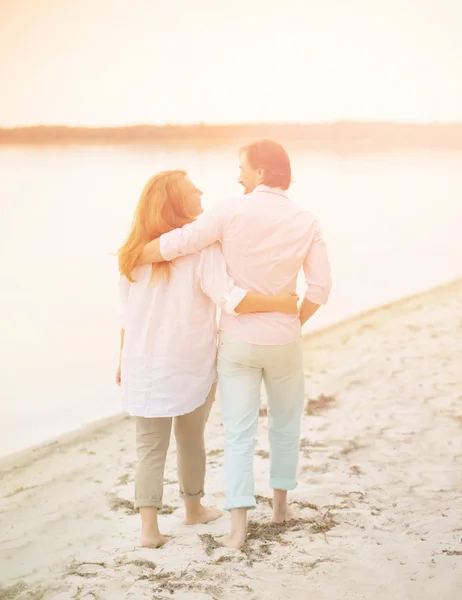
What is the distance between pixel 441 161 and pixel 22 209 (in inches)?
264

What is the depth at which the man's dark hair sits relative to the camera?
2234 mm

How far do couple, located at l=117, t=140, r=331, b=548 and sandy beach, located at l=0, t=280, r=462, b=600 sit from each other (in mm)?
192

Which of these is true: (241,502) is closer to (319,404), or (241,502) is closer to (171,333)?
(171,333)

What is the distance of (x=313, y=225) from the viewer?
2.28 metres

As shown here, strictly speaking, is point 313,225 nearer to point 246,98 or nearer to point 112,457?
point 112,457

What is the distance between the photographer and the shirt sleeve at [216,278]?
7.24ft

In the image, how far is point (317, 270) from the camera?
2.32m

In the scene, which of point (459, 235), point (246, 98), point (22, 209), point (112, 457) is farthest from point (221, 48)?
point (112, 457)

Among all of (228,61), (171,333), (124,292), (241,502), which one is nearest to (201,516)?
(241,502)

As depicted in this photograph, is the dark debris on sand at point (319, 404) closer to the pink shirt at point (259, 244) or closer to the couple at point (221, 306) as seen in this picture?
the couple at point (221, 306)

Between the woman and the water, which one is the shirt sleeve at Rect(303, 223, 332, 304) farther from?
the water

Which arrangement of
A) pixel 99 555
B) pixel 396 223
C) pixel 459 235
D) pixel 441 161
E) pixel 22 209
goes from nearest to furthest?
pixel 99 555 < pixel 22 209 < pixel 459 235 < pixel 396 223 < pixel 441 161

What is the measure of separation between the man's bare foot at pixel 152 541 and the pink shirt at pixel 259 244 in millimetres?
634

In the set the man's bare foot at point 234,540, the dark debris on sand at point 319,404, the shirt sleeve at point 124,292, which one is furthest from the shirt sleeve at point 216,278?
the dark debris on sand at point 319,404
